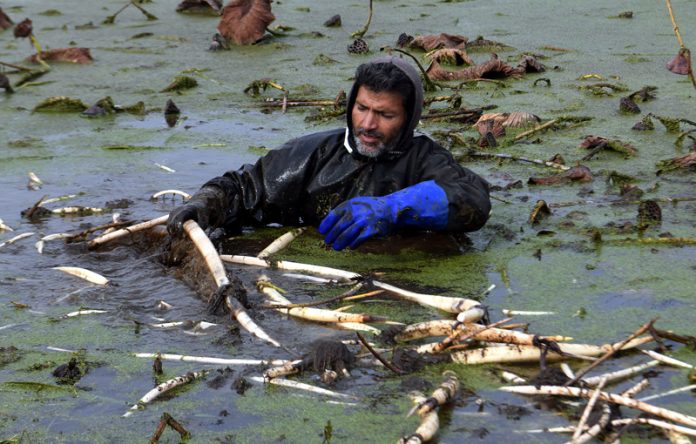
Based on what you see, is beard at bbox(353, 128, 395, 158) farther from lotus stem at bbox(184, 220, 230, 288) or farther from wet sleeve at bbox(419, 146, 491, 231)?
lotus stem at bbox(184, 220, 230, 288)

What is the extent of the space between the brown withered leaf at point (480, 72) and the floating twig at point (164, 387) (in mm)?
5094

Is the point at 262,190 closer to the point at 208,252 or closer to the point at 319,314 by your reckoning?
the point at 208,252

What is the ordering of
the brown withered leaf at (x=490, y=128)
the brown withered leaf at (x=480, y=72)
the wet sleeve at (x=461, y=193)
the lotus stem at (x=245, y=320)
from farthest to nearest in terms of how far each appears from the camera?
the brown withered leaf at (x=480, y=72) < the brown withered leaf at (x=490, y=128) < the wet sleeve at (x=461, y=193) < the lotus stem at (x=245, y=320)

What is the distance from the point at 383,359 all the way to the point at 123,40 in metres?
8.27

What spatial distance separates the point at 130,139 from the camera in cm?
703

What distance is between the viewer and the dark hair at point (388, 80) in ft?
15.2

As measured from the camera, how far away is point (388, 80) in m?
4.63

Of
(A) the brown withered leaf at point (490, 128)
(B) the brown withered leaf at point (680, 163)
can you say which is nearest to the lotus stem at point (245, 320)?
(B) the brown withered leaf at point (680, 163)

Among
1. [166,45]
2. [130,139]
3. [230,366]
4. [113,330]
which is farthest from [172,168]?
[166,45]

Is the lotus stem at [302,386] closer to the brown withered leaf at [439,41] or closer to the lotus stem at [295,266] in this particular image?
the lotus stem at [295,266]

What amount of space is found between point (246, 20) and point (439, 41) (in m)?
2.01

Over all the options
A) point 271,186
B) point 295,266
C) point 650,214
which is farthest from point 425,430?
point 650,214

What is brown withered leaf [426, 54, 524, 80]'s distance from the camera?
802cm

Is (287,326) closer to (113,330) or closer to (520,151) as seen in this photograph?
(113,330)
